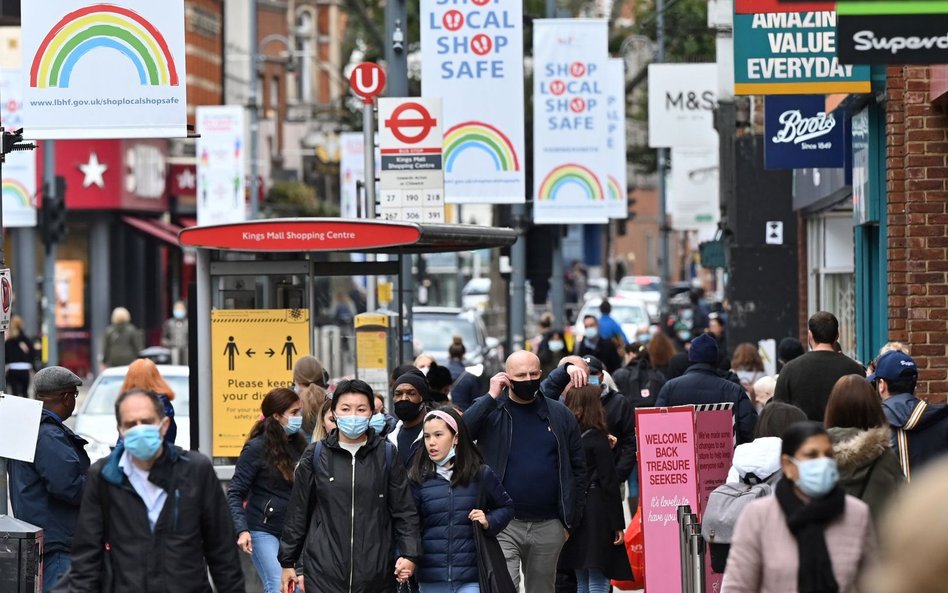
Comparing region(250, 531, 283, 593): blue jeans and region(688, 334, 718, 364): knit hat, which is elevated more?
region(688, 334, 718, 364): knit hat

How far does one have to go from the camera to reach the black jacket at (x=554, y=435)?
10.0 meters

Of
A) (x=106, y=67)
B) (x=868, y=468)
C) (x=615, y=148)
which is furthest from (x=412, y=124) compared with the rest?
(x=868, y=468)

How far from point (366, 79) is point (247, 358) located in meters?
5.68

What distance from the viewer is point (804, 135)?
18.2 metres

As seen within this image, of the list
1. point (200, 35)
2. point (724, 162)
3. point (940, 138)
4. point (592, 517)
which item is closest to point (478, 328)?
point (724, 162)

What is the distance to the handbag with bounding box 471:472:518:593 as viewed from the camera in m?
8.94

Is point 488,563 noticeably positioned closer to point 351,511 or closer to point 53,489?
point 351,511

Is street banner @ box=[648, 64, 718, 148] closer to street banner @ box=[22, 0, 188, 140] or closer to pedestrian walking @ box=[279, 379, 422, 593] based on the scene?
street banner @ box=[22, 0, 188, 140]

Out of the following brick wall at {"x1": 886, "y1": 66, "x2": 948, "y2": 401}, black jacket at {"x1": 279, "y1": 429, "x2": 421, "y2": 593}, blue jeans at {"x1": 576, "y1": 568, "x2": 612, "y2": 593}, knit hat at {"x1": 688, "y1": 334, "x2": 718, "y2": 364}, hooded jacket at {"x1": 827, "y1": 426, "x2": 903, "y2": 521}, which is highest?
brick wall at {"x1": 886, "y1": 66, "x2": 948, "y2": 401}

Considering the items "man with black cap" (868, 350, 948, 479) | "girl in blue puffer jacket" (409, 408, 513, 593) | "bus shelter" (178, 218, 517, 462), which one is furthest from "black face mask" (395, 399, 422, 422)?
"bus shelter" (178, 218, 517, 462)

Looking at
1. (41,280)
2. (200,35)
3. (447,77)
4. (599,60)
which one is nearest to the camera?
(447,77)

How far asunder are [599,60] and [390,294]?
4.26 metres

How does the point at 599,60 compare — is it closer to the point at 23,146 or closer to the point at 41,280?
the point at 23,146

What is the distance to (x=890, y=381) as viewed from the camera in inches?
349
